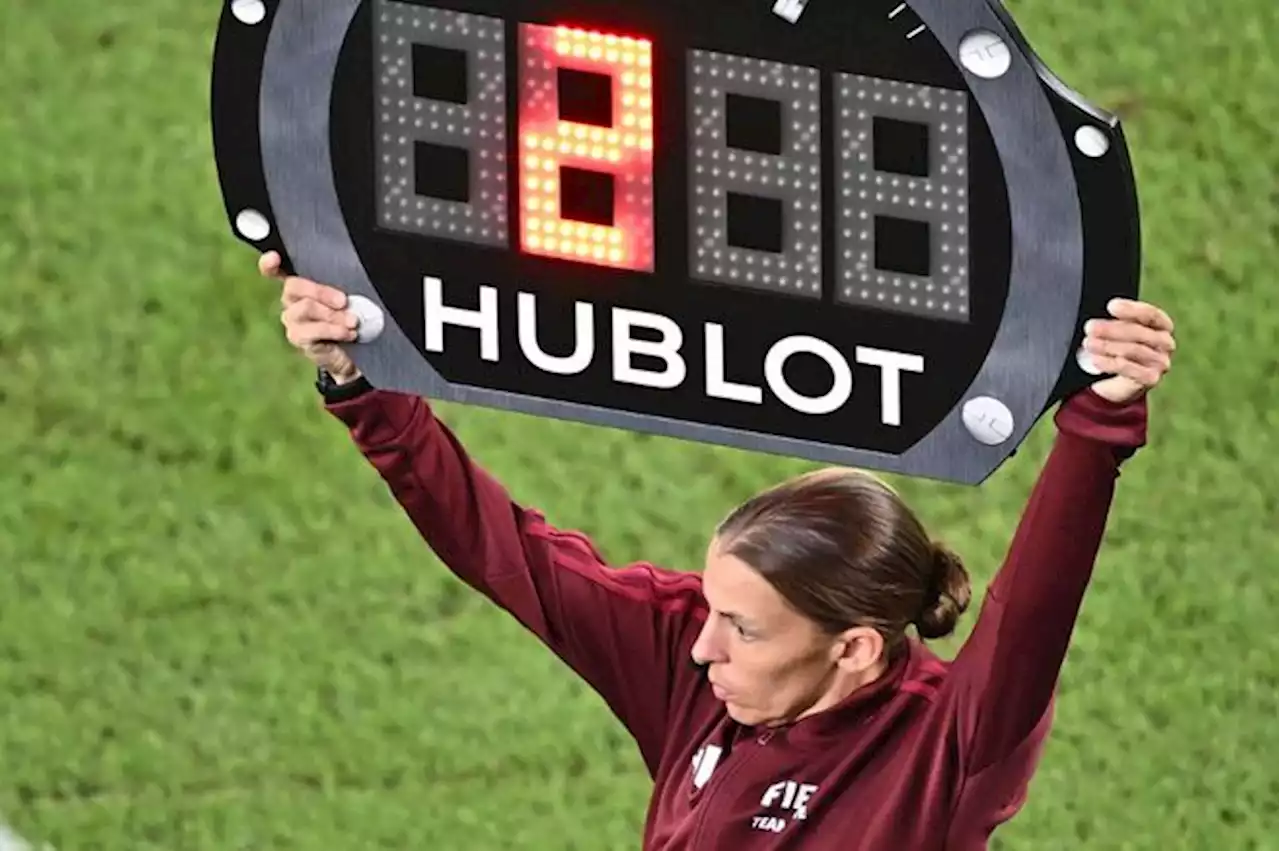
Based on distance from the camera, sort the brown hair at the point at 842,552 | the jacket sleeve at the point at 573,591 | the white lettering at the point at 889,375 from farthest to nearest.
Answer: the jacket sleeve at the point at 573,591, the brown hair at the point at 842,552, the white lettering at the point at 889,375

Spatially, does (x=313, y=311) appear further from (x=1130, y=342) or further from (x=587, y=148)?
(x=1130, y=342)

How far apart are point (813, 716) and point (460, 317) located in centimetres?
59

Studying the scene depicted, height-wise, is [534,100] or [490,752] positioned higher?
[534,100]

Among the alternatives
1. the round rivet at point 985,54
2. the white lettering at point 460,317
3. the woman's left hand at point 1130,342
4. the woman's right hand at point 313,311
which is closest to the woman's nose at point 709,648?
the white lettering at point 460,317

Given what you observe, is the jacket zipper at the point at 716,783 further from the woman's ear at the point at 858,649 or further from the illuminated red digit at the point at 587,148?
the illuminated red digit at the point at 587,148

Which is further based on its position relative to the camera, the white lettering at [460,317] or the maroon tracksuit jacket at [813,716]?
the white lettering at [460,317]

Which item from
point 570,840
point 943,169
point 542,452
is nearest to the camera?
point 943,169

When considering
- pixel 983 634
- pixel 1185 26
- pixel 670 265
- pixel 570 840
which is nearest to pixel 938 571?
pixel 983 634

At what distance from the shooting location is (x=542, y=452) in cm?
666

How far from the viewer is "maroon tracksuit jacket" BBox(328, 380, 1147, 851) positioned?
4.04 metres

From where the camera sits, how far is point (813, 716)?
172 inches

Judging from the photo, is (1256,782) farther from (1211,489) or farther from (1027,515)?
(1027,515)

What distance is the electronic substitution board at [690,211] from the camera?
3.93 m

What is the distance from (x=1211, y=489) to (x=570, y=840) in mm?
1238
